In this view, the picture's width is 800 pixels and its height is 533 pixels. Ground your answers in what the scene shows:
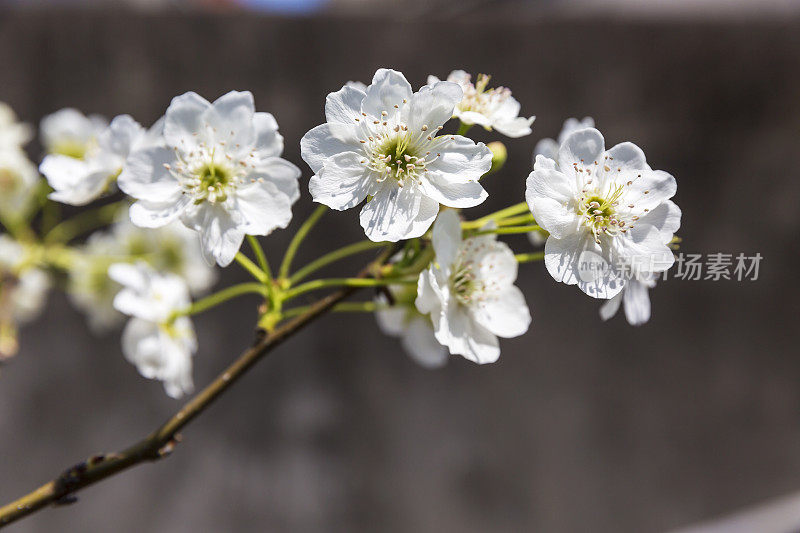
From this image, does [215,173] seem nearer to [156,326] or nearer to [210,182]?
[210,182]

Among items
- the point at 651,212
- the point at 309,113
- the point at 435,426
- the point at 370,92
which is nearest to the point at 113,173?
the point at 370,92

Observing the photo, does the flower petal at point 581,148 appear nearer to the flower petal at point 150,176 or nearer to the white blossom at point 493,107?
the white blossom at point 493,107

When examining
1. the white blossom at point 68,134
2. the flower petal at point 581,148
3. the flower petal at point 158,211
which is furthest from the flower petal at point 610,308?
the white blossom at point 68,134

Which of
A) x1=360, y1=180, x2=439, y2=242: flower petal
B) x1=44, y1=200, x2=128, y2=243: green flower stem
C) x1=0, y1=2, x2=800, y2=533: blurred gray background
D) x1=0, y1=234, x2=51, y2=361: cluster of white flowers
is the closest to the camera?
x1=360, y1=180, x2=439, y2=242: flower petal

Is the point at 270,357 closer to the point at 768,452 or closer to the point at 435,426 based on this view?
the point at 435,426

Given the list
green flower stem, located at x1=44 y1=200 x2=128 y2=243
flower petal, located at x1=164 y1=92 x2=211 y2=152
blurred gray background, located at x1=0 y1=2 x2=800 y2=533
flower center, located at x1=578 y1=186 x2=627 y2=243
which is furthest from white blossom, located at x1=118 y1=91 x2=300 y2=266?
blurred gray background, located at x1=0 y1=2 x2=800 y2=533

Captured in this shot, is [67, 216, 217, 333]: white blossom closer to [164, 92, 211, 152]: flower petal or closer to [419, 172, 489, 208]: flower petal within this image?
[164, 92, 211, 152]: flower petal
